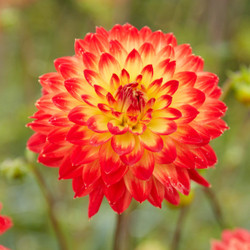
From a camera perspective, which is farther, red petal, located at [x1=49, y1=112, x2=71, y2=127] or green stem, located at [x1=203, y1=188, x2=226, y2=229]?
green stem, located at [x1=203, y1=188, x2=226, y2=229]

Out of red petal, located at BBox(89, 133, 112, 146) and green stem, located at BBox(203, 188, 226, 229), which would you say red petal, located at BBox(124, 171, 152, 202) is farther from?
green stem, located at BBox(203, 188, 226, 229)

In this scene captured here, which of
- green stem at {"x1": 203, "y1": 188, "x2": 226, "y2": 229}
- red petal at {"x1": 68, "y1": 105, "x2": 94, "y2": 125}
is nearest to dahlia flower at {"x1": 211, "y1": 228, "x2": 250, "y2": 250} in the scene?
green stem at {"x1": 203, "y1": 188, "x2": 226, "y2": 229}

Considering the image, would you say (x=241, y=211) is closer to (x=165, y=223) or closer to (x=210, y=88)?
(x=165, y=223)

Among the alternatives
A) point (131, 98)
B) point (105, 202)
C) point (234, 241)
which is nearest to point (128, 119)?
point (131, 98)

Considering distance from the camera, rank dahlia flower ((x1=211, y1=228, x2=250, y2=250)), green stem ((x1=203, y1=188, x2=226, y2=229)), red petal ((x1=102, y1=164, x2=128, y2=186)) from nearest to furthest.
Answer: red petal ((x1=102, y1=164, x2=128, y2=186)), dahlia flower ((x1=211, y1=228, x2=250, y2=250)), green stem ((x1=203, y1=188, x2=226, y2=229))

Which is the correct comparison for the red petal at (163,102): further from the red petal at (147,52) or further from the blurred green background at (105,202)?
the blurred green background at (105,202)

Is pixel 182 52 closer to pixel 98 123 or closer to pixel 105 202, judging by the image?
pixel 98 123
